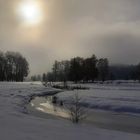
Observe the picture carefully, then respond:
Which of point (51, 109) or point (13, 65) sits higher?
point (13, 65)

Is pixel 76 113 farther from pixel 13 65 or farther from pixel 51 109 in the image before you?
pixel 13 65

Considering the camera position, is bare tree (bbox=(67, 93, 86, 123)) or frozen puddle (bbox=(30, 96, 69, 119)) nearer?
bare tree (bbox=(67, 93, 86, 123))

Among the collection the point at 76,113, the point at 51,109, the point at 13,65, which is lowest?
the point at 51,109

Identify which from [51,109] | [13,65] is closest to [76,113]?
[51,109]

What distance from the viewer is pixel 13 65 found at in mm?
119000

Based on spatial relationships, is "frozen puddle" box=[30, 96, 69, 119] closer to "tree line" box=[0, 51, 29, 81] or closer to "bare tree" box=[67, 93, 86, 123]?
"bare tree" box=[67, 93, 86, 123]

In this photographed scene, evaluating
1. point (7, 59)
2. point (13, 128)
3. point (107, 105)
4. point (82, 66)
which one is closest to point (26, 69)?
point (7, 59)

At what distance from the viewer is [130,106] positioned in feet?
86.9

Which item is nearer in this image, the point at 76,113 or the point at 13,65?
the point at 76,113

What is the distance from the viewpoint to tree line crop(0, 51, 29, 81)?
372 ft

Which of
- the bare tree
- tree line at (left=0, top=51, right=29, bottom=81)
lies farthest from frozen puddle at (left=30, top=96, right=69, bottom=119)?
tree line at (left=0, top=51, right=29, bottom=81)

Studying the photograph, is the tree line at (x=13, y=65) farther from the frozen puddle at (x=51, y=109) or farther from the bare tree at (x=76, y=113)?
the bare tree at (x=76, y=113)

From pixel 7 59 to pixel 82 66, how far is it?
31839 mm

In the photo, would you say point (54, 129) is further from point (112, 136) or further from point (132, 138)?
point (132, 138)
